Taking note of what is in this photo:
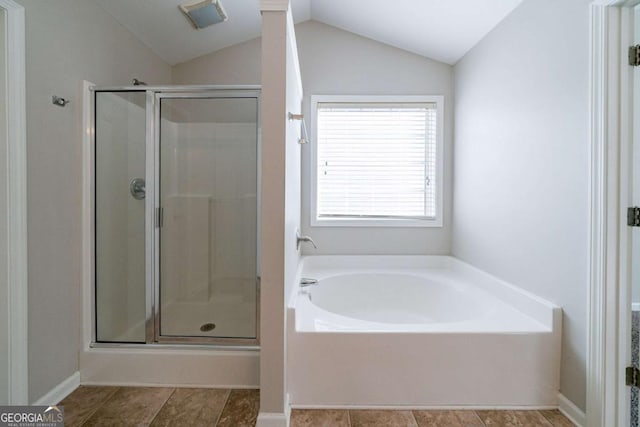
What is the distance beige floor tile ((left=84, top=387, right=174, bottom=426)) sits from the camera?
4.93 feet

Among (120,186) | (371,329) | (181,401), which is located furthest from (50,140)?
(371,329)

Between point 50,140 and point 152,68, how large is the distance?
1.25 meters

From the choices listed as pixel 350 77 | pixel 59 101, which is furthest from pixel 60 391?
pixel 350 77

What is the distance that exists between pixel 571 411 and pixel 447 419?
59cm

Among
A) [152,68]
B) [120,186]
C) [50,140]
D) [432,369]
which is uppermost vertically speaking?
[152,68]

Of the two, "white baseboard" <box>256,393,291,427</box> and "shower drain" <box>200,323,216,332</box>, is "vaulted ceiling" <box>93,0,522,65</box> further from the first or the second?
"white baseboard" <box>256,393,291,427</box>

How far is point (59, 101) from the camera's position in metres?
1.61

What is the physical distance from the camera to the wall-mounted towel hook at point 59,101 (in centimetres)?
159

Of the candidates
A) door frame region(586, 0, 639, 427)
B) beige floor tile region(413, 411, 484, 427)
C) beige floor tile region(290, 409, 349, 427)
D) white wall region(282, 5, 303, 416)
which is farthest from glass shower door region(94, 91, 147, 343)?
door frame region(586, 0, 639, 427)

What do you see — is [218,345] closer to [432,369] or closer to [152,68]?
[432,369]

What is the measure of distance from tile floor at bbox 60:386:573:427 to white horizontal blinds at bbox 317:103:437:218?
1609mm

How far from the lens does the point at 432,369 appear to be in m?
1.60

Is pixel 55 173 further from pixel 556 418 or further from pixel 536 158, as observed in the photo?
pixel 556 418

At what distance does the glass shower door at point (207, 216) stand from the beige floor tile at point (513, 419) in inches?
50.3
